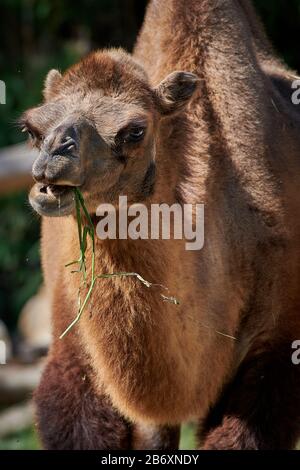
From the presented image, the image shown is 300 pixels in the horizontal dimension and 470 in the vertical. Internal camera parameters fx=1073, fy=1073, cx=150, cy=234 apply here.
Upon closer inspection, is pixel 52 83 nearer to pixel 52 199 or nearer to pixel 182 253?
pixel 52 199

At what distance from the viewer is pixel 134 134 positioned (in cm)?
445

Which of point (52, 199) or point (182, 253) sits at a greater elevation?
point (52, 199)

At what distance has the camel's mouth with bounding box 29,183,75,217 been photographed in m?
4.18

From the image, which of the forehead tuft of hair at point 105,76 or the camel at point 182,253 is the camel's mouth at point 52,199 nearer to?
the camel at point 182,253

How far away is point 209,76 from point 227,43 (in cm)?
25

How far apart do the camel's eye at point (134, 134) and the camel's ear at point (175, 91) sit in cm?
34

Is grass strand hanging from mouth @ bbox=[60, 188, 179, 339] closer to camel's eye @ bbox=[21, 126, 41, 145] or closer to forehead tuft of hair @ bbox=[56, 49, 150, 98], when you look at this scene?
camel's eye @ bbox=[21, 126, 41, 145]

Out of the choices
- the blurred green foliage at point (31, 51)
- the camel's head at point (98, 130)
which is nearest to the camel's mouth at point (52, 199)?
the camel's head at point (98, 130)

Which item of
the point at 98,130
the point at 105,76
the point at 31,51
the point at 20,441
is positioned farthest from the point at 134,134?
the point at 31,51

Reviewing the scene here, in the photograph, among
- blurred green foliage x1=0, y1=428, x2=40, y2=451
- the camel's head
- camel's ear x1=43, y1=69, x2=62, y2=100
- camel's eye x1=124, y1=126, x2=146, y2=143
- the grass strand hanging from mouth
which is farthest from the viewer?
blurred green foliage x1=0, y1=428, x2=40, y2=451

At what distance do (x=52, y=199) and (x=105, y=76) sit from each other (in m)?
0.66

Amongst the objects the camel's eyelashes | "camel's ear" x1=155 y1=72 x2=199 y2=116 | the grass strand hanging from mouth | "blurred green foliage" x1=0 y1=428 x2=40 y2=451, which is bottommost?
"blurred green foliage" x1=0 y1=428 x2=40 y2=451

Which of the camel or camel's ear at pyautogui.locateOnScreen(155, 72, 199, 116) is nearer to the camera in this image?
the camel

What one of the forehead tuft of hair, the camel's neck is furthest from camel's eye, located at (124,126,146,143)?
the camel's neck
